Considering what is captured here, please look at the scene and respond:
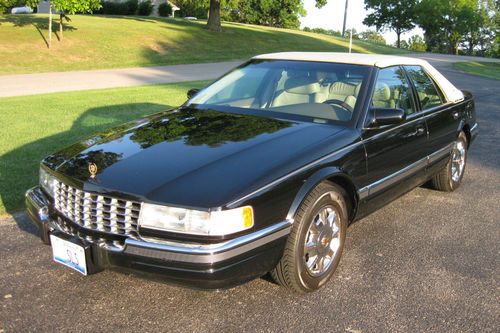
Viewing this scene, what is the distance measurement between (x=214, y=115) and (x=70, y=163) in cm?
123

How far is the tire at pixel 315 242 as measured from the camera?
3.10 m

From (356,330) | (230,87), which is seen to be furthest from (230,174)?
(230,87)

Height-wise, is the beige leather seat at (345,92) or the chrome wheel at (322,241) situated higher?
the beige leather seat at (345,92)

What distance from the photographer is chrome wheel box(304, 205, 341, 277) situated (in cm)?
328

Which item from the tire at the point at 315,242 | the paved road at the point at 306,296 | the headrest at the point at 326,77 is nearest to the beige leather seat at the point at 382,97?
the headrest at the point at 326,77

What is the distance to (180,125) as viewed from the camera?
3883mm

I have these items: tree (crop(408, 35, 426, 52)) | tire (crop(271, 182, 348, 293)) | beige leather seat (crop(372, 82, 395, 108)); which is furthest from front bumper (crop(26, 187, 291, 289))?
tree (crop(408, 35, 426, 52))

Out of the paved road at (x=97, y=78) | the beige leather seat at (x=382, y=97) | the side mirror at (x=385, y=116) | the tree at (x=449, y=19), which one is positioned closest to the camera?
the side mirror at (x=385, y=116)

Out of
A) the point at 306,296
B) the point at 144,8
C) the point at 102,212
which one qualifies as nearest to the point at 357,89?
the point at 306,296

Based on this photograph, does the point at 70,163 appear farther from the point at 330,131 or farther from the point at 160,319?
the point at 330,131

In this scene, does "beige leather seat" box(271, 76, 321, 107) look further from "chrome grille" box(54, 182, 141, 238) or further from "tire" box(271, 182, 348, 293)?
"chrome grille" box(54, 182, 141, 238)

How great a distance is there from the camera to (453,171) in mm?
5535

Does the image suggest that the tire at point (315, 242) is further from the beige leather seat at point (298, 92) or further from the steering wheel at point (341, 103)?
the beige leather seat at point (298, 92)

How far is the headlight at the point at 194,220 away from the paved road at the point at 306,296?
617 millimetres
